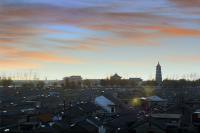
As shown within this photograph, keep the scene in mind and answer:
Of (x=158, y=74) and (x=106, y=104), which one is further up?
(x=158, y=74)

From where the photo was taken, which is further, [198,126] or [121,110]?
[121,110]

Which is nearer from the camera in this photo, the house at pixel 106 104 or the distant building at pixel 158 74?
the house at pixel 106 104

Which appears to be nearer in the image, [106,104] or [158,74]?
[106,104]

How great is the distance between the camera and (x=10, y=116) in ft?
146

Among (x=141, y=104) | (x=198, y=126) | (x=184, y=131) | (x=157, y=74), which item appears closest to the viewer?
(x=184, y=131)

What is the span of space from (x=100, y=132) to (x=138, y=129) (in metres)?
3.16

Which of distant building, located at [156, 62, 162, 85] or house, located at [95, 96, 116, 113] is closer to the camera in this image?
house, located at [95, 96, 116, 113]

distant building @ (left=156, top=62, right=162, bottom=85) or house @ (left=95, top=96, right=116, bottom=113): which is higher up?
distant building @ (left=156, top=62, right=162, bottom=85)

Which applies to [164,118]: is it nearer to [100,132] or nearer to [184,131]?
[184,131]

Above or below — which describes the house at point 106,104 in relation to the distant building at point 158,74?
below

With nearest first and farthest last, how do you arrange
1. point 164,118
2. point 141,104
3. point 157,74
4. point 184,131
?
1. point 184,131
2. point 164,118
3. point 141,104
4. point 157,74

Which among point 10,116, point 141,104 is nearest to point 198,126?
point 10,116

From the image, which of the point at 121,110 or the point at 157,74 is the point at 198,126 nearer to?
the point at 121,110

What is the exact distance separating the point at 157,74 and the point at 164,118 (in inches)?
3766
